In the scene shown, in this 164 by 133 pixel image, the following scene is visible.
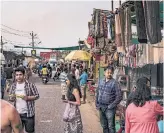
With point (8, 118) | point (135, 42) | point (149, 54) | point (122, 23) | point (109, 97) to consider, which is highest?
point (122, 23)

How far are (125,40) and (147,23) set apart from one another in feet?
Result: 9.46

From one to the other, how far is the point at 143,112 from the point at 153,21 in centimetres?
223

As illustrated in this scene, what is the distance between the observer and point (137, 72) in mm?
10914

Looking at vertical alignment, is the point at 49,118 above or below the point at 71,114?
below

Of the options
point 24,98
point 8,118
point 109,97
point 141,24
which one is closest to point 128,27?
point 141,24

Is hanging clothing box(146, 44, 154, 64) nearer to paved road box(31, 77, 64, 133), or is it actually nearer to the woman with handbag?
the woman with handbag

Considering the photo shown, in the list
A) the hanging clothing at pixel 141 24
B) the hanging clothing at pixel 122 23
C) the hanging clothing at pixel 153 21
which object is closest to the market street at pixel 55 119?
the hanging clothing at pixel 122 23

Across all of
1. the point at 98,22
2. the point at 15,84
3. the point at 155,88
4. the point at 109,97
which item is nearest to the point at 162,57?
the point at 109,97

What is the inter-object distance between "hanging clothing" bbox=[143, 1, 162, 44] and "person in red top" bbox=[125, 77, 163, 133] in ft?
5.77

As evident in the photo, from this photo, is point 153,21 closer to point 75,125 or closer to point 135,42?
point 75,125

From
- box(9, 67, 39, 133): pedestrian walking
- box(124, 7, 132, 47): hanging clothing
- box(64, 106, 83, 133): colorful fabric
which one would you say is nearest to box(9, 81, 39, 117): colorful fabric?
box(9, 67, 39, 133): pedestrian walking

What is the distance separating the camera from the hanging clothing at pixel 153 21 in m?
6.29

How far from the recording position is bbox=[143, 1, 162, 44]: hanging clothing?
6.29 m

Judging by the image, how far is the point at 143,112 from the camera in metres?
4.65
